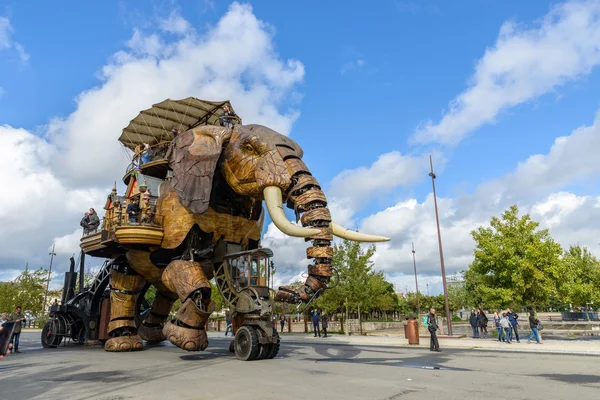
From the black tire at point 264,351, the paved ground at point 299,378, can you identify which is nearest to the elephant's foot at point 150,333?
the paved ground at point 299,378

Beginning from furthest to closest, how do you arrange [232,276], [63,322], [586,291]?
[586,291]
[63,322]
[232,276]

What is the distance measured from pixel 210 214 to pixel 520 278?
50.6 ft

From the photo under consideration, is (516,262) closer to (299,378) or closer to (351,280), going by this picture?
(351,280)

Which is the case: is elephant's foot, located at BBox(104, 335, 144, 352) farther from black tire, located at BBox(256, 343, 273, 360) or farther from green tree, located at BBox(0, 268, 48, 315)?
green tree, located at BBox(0, 268, 48, 315)

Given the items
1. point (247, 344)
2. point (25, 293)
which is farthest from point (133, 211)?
point (25, 293)

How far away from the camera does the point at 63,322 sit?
1661 cm

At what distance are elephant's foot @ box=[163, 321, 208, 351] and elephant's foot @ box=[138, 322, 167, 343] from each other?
18.7ft

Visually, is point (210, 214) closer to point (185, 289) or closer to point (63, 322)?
point (185, 289)

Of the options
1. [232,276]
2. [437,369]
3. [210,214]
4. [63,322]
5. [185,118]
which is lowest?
[437,369]

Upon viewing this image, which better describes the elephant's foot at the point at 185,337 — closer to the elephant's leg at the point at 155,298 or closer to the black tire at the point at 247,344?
the black tire at the point at 247,344

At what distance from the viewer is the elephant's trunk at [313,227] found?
8906 millimetres

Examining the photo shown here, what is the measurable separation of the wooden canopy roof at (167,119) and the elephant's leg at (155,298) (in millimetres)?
6823

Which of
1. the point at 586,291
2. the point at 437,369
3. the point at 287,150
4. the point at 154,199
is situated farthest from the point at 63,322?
the point at 586,291

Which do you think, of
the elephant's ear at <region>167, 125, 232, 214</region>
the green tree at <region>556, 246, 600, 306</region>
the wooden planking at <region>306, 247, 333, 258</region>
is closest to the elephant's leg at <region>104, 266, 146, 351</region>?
the elephant's ear at <region>167, 125, 232, 214</region>
